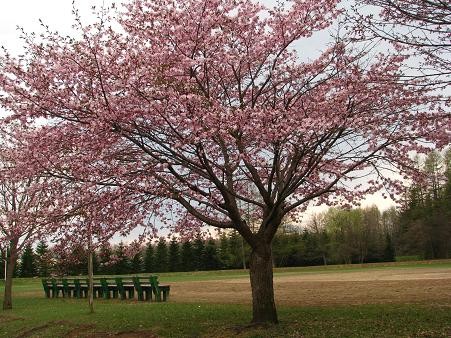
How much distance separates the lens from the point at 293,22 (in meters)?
10.7

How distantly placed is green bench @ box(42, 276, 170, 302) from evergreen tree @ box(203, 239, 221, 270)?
42.3m

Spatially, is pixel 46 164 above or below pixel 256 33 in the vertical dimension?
below

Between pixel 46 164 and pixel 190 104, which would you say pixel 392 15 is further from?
pixel 46 164

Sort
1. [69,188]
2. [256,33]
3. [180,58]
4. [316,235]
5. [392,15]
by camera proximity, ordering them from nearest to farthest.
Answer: [392,15] < [180,58] < [69,188] < [256,33] < [316,235]

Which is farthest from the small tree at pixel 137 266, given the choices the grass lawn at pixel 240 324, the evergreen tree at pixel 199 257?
the grass lawn at pixel 240 324

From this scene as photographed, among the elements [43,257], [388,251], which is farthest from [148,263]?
[43,257]

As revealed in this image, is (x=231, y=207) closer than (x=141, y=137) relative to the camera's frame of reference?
No

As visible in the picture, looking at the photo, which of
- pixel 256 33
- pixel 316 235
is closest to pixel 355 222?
pixel 316 235

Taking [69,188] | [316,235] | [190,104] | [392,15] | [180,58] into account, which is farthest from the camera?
[316,235]

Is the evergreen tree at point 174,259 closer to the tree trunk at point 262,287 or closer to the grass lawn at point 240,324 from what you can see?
the grass lawn at point 240,324

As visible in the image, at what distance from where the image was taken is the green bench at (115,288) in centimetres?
2261

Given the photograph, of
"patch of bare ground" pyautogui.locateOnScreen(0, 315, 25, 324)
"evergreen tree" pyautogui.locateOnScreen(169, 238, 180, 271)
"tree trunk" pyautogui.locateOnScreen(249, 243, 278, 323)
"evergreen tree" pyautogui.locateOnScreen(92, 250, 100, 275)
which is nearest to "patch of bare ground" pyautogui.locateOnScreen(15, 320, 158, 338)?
"evergreen tree" pyautogui.locateOnScreen(92, 250, 100, 275)

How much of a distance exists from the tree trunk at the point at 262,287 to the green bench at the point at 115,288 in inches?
477

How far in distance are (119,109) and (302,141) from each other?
354 cm
